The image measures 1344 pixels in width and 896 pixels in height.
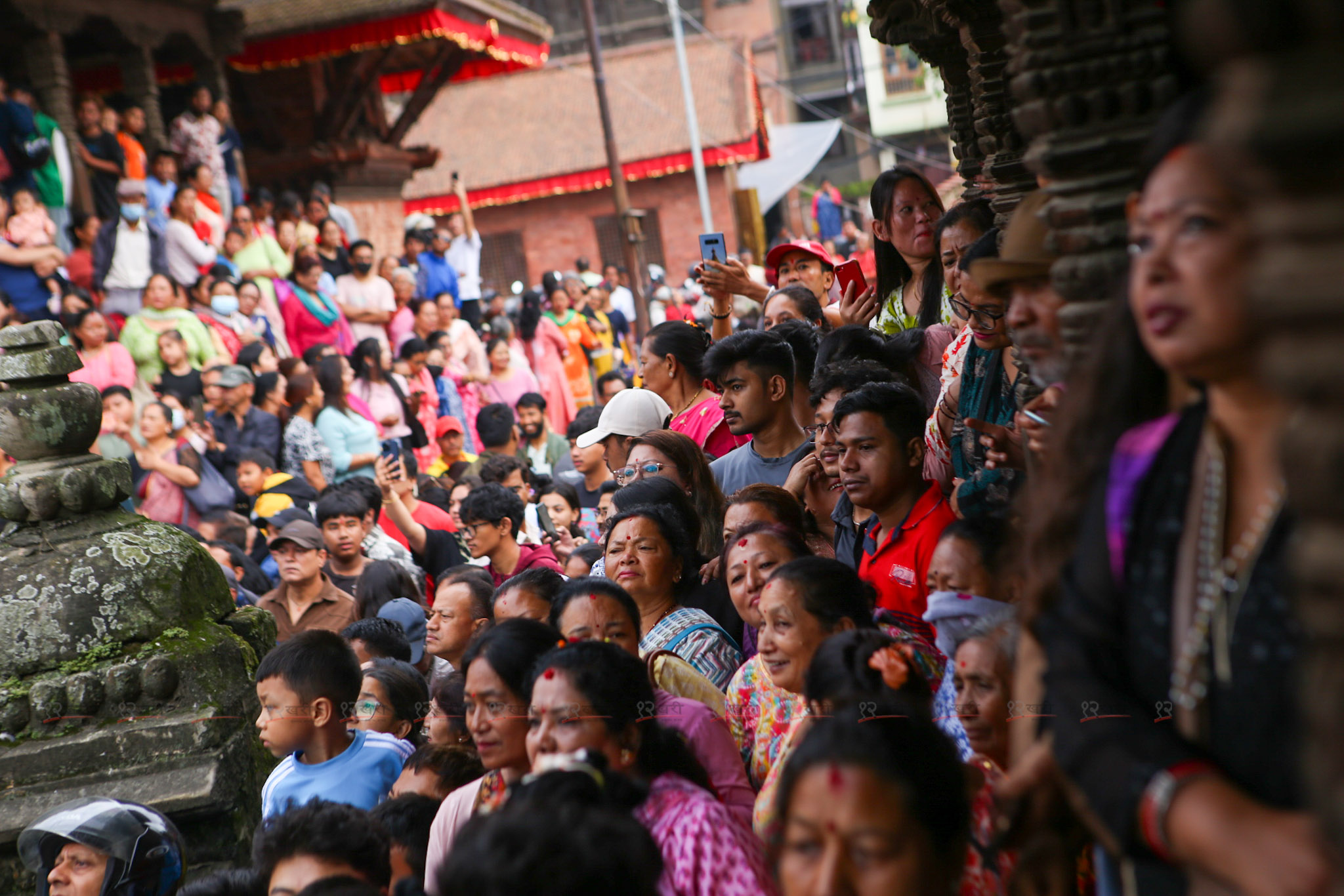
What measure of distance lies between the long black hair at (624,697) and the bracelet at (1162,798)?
1329 millimetres

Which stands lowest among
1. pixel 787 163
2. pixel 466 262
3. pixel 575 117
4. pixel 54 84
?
pixel 466 262

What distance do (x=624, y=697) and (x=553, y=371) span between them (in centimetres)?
985

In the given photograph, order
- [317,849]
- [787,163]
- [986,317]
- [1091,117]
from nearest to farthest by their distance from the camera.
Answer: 1. [1091,117]
2. [317,849]
3. [986,317]
4. [787,163]

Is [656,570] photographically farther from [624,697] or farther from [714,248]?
[714,248]

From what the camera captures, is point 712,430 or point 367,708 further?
point 712,430

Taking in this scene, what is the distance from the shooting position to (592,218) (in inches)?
1185

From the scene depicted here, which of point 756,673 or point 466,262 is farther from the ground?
point 466,262

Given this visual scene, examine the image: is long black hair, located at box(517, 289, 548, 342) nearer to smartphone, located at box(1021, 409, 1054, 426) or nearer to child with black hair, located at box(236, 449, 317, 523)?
child with black hair, located at box(236, 449, 317, 523)

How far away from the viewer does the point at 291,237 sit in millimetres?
11383

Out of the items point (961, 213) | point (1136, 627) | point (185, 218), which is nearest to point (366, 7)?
point (185, 218)

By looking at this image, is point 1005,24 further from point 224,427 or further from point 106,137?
point 106,137

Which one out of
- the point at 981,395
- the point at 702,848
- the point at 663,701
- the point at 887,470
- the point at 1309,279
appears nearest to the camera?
the point at 1309,279

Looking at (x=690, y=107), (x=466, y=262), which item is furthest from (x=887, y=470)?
(x=690, y=107)

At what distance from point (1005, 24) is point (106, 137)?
10.1m
